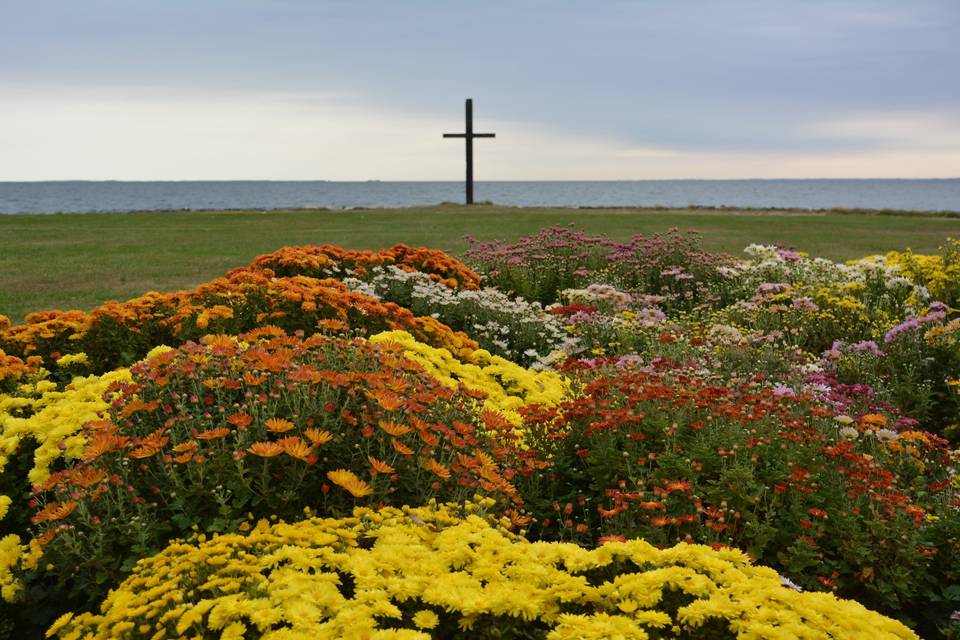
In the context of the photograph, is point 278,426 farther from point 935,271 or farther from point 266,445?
point 935,271

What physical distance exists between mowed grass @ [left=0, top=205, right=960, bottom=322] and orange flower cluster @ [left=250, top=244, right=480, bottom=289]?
157 inches

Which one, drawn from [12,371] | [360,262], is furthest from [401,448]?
[360,262]

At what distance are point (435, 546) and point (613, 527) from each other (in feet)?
4.16

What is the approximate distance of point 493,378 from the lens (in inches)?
244

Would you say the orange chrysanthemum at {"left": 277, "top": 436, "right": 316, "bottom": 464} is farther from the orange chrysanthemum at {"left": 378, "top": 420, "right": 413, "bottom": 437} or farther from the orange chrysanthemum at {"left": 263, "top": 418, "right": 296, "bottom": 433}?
the orange chrysanthemum at {"left": 378, "top": 420, "right": 413, "bottom": 437}

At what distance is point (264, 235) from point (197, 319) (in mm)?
17410

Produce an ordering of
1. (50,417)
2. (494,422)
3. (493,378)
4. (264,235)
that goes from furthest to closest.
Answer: (264,235) → (493,378) → (50,417) → (494,422)

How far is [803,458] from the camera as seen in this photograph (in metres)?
4.51

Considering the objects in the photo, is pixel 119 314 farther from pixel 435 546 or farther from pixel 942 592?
pixel 942 592

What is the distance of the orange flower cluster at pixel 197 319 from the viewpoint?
6602 mm

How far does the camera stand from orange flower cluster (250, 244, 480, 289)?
9695 mm

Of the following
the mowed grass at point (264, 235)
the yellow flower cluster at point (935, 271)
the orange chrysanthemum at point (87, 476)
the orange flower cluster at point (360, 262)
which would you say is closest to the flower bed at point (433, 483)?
the orange chrysanthemum at point (87, 476)

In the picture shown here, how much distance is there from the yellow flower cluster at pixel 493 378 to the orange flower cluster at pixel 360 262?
3.77 m

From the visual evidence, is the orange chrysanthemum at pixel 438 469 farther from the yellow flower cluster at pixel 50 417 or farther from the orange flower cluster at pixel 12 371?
the orange flower cluster at pixel 12 371
